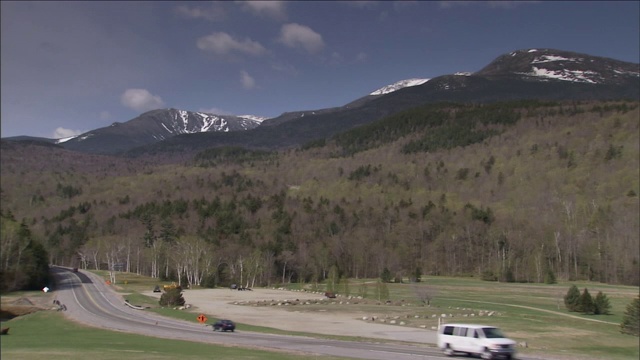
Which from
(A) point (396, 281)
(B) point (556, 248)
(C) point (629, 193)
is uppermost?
(C) point (629, 193)

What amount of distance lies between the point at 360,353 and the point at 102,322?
36.7 meters

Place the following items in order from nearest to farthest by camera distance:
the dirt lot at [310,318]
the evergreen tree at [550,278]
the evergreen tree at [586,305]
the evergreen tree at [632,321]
A: 1. the dirt lot at [310,318]
2. the evergreen tree at [632,321]
3. the evergreen tree at [586,305]
4. the evergreen tree at [550,278]

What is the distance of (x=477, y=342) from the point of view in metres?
31.1

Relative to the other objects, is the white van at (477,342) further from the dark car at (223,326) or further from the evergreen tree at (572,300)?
the evergreen tree at (572,300)

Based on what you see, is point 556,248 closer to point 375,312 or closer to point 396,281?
point 396,281

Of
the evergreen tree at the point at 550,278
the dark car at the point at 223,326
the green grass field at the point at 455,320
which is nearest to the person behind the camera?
the green grass field at the point at 455,320

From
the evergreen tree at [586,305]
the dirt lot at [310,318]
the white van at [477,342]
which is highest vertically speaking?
the white van at [477,342]

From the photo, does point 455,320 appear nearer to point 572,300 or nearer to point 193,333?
point 572,300

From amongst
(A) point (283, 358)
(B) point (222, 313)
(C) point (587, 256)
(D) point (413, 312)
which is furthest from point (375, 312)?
(C) point (587, 256)

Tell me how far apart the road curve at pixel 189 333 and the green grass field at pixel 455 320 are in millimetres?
3016

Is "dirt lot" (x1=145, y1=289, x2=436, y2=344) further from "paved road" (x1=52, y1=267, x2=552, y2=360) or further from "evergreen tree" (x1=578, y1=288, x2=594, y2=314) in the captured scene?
"evergreen tree" (x1=578, y1=288, x2=594, y2=314)

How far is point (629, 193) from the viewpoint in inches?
7544

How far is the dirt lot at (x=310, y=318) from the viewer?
5266 cm

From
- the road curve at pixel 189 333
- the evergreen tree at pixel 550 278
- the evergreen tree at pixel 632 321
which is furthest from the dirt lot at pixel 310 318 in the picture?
the evergreen tree at pixel 550 278
